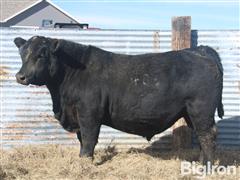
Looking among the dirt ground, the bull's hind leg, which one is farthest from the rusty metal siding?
the bull's hind leg

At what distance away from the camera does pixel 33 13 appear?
37.7m

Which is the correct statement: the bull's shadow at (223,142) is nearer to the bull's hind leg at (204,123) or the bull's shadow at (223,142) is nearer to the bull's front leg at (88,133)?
the bull's hind leg at (204,123)

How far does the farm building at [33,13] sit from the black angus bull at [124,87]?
96.0ft

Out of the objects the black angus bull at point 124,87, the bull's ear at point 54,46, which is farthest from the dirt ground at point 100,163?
the bull's ear at point 54,46

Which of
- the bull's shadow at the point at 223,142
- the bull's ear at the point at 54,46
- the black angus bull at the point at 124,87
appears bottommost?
the bull's shadow at the point at 223,142

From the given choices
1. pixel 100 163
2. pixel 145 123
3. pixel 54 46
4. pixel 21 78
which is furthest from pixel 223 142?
pixel 21 78

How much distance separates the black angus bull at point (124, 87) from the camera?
685 centimetres

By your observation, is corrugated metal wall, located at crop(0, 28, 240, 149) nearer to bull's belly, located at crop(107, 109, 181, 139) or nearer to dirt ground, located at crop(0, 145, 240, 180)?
dirt ground, located at crop(0, 145, 240, 180)

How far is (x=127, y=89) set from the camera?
23.0 ft

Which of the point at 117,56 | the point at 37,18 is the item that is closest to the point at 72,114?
the point at 117,56

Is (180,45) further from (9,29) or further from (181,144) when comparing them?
(9,29)

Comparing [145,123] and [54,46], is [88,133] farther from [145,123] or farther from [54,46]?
[54,46]

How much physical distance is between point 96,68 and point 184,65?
131 centimetres

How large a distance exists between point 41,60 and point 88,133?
126cm
